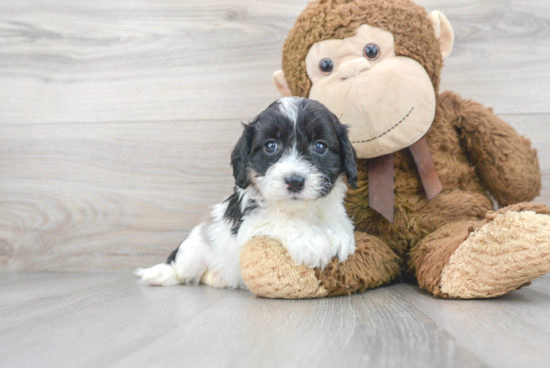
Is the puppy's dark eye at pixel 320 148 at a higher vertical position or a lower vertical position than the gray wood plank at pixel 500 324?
higher

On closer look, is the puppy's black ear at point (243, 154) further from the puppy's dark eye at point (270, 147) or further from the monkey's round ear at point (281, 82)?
the monkey's round ear at point (281, 82)

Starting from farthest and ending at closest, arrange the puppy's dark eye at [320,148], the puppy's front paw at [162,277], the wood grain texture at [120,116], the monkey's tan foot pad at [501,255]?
the wood grain texture at [120,116]
the puppy's front paw at [162,277]
the puppy's dark eye at [320,148]
the monkey's tan foot pad at [501,255]

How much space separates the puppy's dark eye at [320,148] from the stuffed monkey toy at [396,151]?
0.23m

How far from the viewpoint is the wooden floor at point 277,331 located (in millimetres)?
846

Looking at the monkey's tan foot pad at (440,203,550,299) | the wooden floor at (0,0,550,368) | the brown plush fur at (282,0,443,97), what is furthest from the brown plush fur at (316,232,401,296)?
the wooden floor at (0,0,550,368)

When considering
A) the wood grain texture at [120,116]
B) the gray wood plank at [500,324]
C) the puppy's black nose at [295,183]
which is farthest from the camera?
the wood grain texture at [120,116]

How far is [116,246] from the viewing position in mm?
2430

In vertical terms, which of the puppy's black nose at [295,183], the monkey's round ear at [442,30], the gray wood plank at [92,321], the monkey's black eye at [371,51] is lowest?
the gray wood plank at [92,321]

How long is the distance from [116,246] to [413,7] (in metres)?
1.81

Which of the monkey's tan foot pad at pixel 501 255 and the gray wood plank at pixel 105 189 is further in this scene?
the gray wood plank at pixel 105 189

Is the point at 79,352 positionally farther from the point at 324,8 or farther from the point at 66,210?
the point at 66,210

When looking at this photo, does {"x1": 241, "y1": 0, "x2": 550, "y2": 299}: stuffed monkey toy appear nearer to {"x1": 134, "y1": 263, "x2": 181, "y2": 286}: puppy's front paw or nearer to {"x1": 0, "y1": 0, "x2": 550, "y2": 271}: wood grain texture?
{"x1": 134, "y1": 263, "x2": 181, "y2": 286}: puppy's front paw

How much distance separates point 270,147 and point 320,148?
0.16 m

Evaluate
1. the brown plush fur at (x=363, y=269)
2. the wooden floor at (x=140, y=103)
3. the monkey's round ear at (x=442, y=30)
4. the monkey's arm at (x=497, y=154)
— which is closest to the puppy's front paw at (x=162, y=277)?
the wooden floor at (x=140, y=103)
